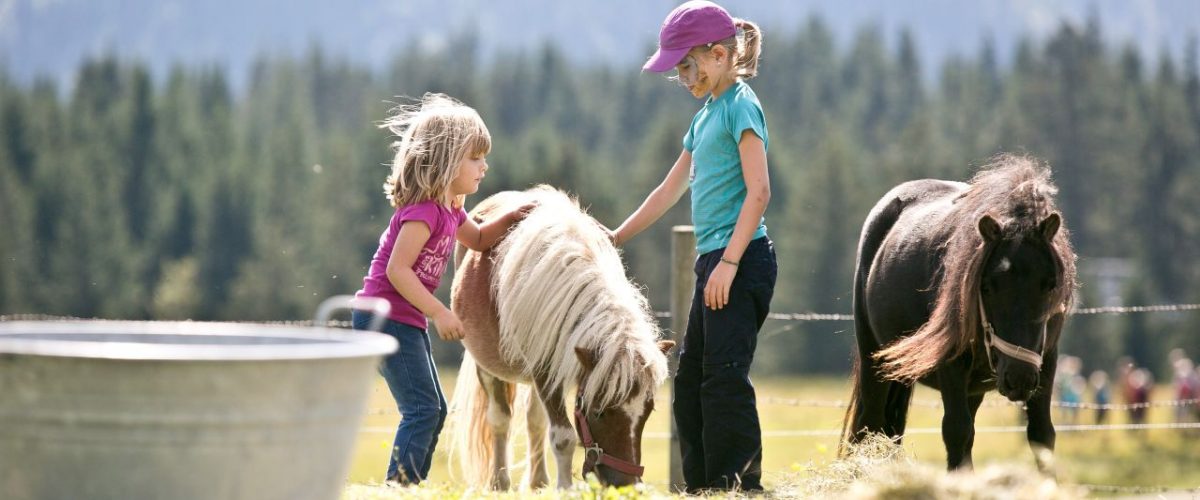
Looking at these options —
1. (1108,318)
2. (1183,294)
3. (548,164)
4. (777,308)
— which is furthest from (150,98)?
(1183,294)

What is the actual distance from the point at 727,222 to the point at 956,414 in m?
1.13

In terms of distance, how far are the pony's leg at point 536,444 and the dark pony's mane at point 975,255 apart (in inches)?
62.7

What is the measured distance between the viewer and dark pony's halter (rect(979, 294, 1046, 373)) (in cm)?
447

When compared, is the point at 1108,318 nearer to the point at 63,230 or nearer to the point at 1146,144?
the point at 1146,144

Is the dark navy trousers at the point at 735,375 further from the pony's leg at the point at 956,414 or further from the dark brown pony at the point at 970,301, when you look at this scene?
the pony's leg at the point at 956,414

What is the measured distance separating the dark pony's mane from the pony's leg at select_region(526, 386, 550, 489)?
159 centimetres

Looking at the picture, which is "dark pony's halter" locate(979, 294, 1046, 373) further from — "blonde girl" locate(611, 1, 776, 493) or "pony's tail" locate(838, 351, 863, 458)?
"pony's tail" locate(838, 351, 863, 458)

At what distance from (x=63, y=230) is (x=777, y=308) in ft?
115

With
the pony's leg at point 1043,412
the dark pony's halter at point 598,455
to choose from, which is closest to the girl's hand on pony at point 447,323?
the dark pony's halter at point 598,455

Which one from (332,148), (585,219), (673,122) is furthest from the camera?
(332,148)

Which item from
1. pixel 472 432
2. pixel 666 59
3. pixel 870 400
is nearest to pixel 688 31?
pixel 666 59

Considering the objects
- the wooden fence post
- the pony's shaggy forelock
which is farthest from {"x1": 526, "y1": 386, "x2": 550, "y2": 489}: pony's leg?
the wooden fence post

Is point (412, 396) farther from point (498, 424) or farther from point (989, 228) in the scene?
point (989, 228)

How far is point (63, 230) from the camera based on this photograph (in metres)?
63.6
